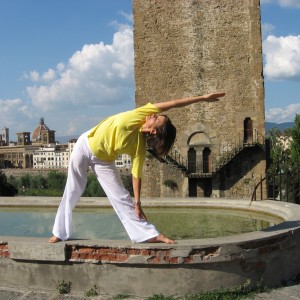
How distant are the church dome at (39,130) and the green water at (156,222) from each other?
5918 inches

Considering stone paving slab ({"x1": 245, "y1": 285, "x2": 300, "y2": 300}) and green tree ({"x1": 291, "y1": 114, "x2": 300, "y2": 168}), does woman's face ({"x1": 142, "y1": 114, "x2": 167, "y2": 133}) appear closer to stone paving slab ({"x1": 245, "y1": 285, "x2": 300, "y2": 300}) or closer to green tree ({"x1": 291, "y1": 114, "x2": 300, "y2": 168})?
stone paving slab ({"x1": 245, "y1": 285, "x2": 300, "y2": 300})

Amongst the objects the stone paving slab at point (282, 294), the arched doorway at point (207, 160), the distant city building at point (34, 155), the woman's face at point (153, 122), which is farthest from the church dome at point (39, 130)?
the stone paving slab at point (282, 294)

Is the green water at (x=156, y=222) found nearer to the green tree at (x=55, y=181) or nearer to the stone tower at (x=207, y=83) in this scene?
the stone tower at (x=207, y=83)

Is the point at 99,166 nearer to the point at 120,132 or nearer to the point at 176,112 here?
the point at 120,132

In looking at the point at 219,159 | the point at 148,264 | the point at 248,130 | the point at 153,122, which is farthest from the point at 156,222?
the point at 248,130

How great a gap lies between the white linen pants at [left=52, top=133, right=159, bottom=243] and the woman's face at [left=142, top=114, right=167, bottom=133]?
530mm

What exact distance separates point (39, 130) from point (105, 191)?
159088mm

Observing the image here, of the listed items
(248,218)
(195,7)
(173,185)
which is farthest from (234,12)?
Result: (248,218)

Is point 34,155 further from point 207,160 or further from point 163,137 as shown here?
point 163,137

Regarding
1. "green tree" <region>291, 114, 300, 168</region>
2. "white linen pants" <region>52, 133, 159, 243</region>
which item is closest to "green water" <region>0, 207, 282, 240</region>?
"white linen pants" <region>52, 133, 159, 243</region>

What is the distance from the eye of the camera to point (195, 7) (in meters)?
19.3

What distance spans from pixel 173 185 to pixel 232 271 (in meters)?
16.2

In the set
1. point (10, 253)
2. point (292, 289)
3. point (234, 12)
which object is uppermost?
point (234, 12)

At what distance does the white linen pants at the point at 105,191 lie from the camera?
4.06 meters
